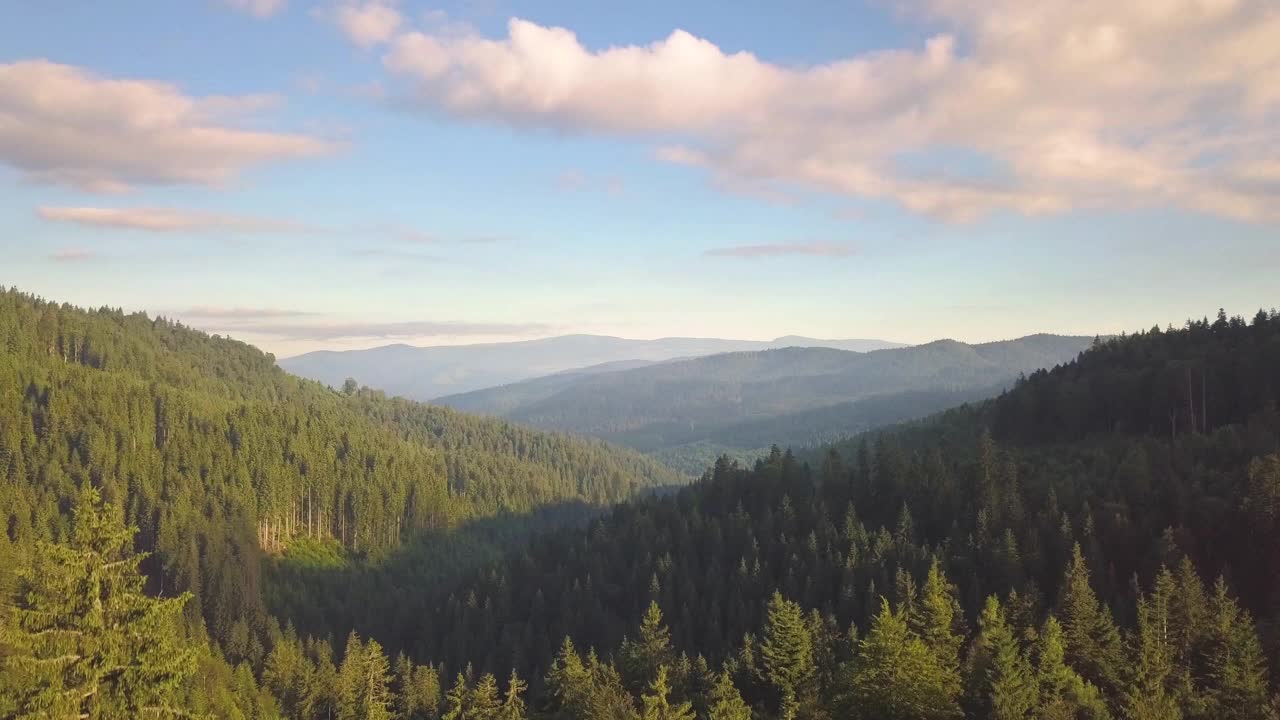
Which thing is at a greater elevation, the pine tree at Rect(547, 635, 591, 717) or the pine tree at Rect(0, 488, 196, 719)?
the pine tree at Rect(0, 488, 196, 719)

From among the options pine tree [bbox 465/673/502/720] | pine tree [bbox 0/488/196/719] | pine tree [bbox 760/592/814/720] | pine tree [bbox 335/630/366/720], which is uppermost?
pine tree [bbox 0/488/196/719]

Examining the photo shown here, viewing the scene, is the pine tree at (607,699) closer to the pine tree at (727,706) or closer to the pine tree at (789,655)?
the pine tree at (727,706)

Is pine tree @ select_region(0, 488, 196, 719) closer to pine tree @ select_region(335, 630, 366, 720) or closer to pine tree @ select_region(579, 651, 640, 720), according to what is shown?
pine tree @ select_region(579, 651, 640, 720)

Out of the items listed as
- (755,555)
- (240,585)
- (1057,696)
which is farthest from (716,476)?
(1057,696)

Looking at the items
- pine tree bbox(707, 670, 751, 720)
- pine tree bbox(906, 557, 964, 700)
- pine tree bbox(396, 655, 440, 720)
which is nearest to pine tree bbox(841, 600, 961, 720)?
pine tree bbox(906, 557, 964, 700)

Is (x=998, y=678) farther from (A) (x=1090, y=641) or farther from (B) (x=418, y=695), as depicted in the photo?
(B) (x=418, y=695)

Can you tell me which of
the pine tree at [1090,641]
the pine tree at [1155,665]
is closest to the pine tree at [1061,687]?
the pine tree at [1155,665]
